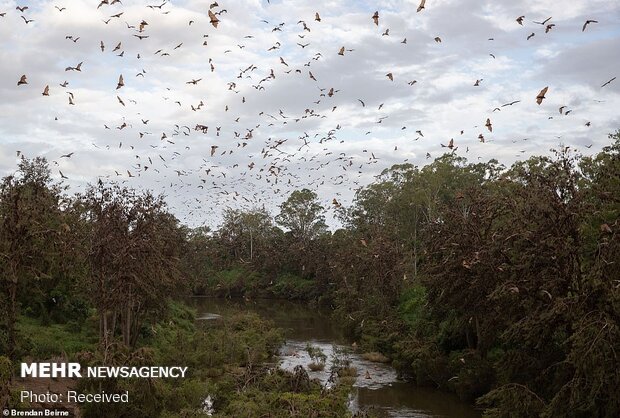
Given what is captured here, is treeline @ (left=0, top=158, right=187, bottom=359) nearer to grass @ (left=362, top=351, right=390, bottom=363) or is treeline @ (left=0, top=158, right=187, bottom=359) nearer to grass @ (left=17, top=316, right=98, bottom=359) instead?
grass @ (left=17, top=316, right=98, bottom=359)

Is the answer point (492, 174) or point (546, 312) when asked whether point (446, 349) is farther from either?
point (492, 174)

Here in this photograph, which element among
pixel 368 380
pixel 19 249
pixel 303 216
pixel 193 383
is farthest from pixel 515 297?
pixel 303 216

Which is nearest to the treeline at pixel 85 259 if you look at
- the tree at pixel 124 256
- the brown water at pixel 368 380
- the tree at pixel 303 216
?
the tree at pixel 124 256

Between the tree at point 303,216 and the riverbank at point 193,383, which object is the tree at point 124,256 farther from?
the tree at point 303,216

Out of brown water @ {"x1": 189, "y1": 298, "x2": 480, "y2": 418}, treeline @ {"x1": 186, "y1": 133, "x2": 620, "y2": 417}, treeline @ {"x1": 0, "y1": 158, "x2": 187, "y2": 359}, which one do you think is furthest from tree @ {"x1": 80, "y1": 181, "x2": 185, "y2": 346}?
treeline @ {"x1": 186, "y1": 133, "x2": 620, "y2": 417}

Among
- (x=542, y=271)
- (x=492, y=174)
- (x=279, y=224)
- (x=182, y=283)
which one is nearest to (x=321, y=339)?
(x=182, y=283)
